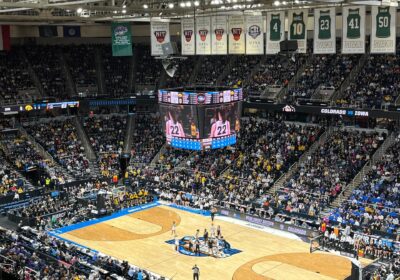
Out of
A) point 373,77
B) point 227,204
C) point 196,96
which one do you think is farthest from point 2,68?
point 373,77

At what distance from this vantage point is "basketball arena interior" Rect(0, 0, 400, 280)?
27500mm

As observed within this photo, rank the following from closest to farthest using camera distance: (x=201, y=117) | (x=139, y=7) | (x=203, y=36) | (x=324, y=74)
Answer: (x=201, y=117) < (x=203, y=36) < (x=139, y=7) < (x=324, y=74)

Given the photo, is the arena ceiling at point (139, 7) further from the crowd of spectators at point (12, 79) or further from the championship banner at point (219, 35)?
the crowd of spectators at point (12, 79)

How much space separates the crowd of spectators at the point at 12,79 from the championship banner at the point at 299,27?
998 inches

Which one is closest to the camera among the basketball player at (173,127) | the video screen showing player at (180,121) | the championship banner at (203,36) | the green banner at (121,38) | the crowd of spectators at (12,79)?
the video screen showing player at (180,121)

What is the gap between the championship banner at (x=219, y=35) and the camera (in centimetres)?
3297

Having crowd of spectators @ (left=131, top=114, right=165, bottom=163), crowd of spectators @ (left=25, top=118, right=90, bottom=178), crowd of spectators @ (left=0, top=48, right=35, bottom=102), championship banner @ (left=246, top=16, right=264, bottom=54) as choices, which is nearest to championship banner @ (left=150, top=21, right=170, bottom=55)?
championship banner @ (left=246, top=16, right=264, bottom=54)

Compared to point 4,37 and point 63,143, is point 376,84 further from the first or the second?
point 4,37

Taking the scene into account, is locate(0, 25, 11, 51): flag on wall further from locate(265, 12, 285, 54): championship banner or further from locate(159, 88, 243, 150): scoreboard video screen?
locate(265, 12, 285, 54): championship banner

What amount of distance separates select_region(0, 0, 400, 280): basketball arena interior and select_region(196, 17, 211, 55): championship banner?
0.07 meters

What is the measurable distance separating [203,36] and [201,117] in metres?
8.75

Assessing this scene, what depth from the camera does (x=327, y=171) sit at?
1448 inches

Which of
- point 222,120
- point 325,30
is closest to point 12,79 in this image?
point 222,120

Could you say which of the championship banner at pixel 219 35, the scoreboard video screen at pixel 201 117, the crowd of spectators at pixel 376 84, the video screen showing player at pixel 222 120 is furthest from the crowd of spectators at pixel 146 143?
the video screen showing player at pixel 222 120
